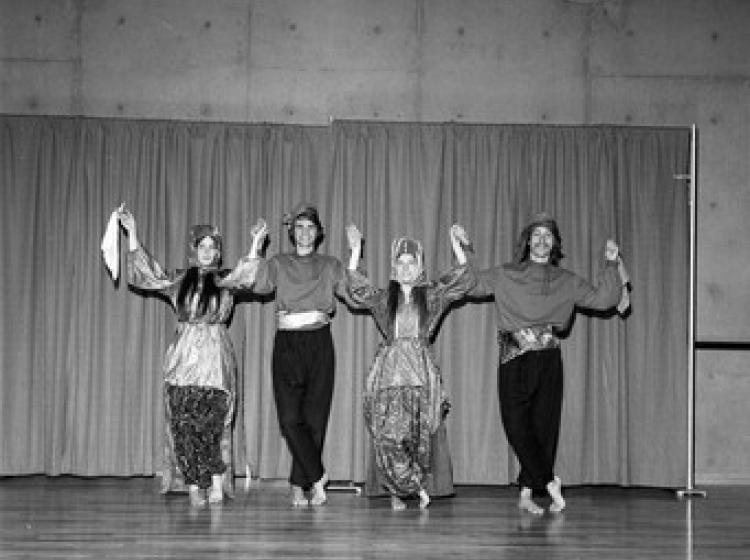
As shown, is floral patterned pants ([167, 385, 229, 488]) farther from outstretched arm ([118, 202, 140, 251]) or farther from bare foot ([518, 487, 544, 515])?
bare foot ([518, 487, 544, 515])

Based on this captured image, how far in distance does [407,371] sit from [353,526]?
0.99m

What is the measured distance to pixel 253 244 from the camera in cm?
591

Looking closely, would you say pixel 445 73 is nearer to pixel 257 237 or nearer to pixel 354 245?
pixel 354 245

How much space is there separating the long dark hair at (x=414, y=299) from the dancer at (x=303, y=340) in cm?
27

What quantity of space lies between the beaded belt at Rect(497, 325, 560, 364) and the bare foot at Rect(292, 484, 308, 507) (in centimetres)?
125

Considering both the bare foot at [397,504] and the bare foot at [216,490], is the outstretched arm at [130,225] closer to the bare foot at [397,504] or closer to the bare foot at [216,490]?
the bare foot at [216,490]

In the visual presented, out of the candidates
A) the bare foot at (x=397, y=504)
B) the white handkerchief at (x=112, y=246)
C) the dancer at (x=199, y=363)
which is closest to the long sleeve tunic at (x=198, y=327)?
the dancer at (x=199, y=363)

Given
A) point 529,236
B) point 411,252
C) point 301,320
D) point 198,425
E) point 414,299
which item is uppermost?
point 529,236

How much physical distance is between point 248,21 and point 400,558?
3620 mm

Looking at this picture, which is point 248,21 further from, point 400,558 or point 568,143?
point 400,558

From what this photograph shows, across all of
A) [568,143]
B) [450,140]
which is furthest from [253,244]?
[568,143]

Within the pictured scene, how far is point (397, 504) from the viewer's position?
5645 millimetres

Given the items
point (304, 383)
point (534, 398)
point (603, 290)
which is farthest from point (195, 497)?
point (603, 290)

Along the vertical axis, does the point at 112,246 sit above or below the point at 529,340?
above
